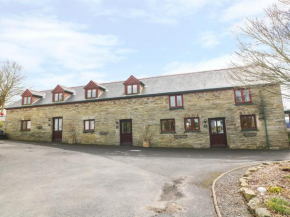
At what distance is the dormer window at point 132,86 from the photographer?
55.1 feet

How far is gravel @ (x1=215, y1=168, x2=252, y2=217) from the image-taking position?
3762 mm

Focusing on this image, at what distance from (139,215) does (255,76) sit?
613cm

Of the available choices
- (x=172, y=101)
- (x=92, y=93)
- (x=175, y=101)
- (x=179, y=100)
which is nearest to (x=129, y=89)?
(x=92, y=93)

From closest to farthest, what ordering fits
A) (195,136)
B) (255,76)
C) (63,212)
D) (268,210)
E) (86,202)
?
(268,210)
(63,212)
(86,202)
(255,76)
(195,136)

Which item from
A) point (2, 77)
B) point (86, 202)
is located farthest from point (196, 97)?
point (2, 77)

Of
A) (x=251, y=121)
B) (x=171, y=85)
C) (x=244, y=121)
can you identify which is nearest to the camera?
(x=251, y=121)

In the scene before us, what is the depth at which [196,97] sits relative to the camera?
1496cm

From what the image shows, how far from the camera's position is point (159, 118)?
1554 centimetres

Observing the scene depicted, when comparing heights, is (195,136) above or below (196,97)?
below

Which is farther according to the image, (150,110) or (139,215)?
(150,110)

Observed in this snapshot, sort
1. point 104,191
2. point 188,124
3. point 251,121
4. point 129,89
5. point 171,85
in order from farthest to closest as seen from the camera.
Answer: point 129,89
point 171,85
point 188,124
point 251,121
point 104,191

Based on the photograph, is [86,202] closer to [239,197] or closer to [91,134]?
[239,197]

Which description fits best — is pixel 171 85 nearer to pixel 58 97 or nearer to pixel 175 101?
pixel 175 101

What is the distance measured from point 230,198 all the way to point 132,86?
543 inches
